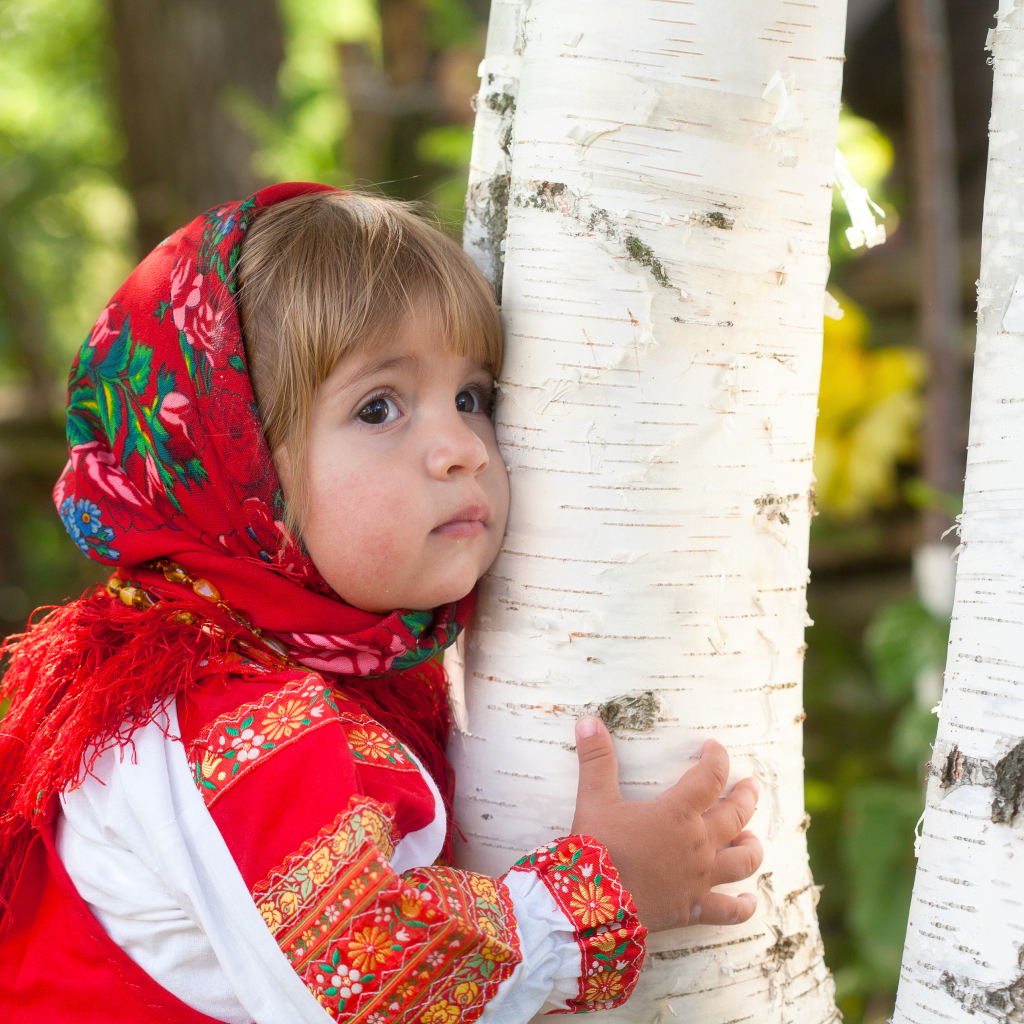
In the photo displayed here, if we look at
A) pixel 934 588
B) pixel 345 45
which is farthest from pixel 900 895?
pixel 345 45

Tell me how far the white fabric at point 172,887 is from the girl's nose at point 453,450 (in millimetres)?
432

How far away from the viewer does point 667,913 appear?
113 cm

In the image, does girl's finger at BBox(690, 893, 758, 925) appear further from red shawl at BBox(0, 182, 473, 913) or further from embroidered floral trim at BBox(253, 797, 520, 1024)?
red shawl at BBox(0, 182, 473, 913)

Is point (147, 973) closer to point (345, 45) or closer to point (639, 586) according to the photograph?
point (639, 586)

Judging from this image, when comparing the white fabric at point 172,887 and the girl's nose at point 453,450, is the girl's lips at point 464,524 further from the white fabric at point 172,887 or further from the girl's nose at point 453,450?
the white fabric at point 172,887

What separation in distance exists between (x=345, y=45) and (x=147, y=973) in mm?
4914

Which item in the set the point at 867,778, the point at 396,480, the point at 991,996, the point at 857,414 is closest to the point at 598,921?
the point at 991,996

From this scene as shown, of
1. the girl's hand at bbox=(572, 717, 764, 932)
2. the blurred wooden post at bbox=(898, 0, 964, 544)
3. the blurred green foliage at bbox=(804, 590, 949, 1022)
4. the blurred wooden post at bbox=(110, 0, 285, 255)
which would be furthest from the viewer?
the blurred wooden post at bbox=(110, 0, 285, 255)

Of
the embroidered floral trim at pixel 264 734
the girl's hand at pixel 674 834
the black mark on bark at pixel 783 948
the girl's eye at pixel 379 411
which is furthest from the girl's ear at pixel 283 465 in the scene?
the black mark on bark at pixel 783 948

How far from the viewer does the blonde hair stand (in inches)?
45.6

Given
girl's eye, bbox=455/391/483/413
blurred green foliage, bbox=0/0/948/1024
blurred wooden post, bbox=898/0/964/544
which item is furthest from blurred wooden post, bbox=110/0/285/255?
girl's eye, bbox=455/391/483/413

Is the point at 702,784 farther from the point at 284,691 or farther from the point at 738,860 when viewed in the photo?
the point at 284,691

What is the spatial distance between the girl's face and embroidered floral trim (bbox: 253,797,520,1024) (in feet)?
0.97

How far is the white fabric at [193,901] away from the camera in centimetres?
102
